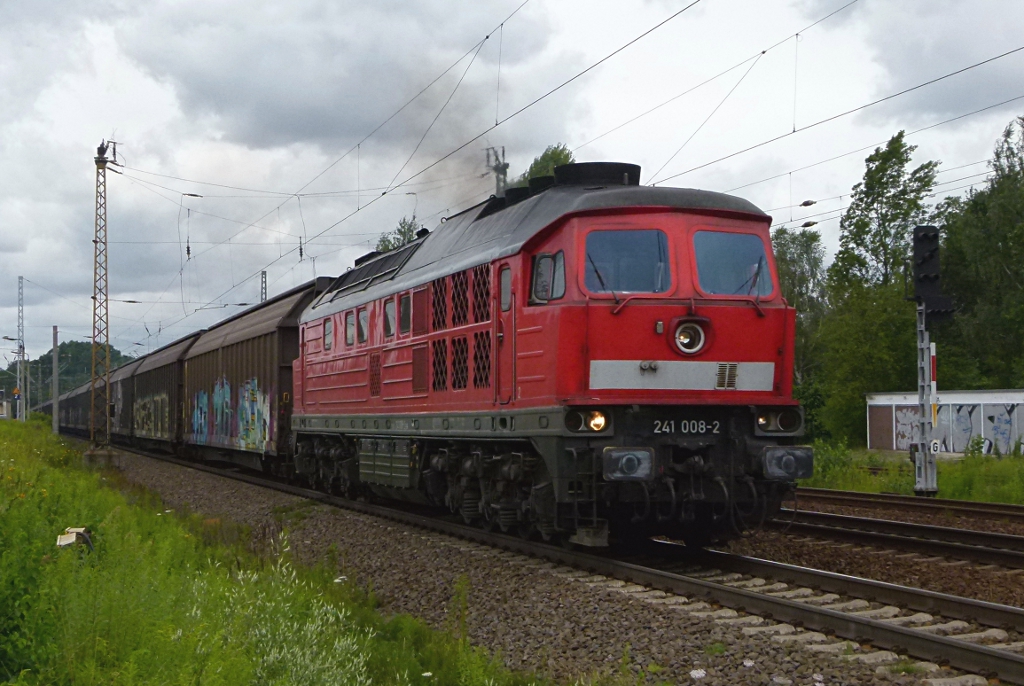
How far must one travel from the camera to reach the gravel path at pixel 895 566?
827 centimetres

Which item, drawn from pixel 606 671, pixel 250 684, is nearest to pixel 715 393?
pixel 606 671

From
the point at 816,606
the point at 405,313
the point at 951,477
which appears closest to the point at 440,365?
the point at 405,313

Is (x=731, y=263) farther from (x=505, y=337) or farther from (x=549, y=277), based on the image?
(x=505, y=337)

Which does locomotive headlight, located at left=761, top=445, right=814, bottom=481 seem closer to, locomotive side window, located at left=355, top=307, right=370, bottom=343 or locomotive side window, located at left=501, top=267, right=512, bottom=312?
locomotive side window, located at left=501, top=267, right=512, bottom=312

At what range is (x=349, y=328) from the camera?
50.9ft

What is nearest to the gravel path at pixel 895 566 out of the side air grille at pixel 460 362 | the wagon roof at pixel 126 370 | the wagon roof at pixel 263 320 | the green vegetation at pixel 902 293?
the side air grille at pixel 460 362

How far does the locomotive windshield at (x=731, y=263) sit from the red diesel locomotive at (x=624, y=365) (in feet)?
0.05

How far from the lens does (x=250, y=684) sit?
4855mm

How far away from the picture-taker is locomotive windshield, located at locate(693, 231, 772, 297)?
9.57m

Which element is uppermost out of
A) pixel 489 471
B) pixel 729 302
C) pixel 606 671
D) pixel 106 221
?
pixel 106 221

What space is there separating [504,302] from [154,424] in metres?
29.8

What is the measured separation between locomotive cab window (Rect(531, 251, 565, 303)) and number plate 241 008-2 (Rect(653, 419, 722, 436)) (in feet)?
4.98

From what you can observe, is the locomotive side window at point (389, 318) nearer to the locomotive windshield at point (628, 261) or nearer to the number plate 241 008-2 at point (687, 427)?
the locomotive windshield at point (628, 261)

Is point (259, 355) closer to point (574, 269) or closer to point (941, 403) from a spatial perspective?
point (574, 269)
